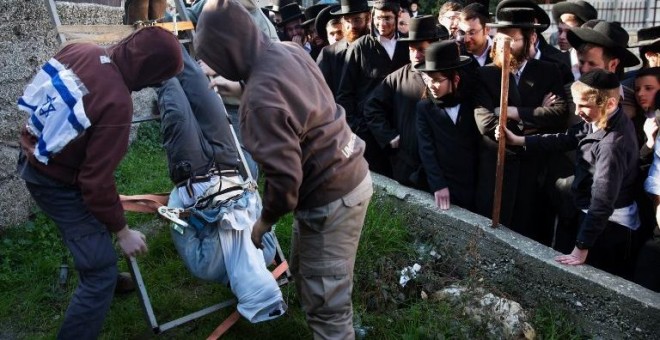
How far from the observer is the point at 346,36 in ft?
18.1

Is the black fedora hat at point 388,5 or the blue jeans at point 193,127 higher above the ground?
the black fedora hat at point 388,5

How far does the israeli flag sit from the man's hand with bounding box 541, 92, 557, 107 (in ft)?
9.63

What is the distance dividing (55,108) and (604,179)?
2.85 meters

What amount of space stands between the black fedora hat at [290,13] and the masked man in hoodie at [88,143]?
4.72 metres

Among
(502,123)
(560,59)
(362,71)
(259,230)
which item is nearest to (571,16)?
(560,59)

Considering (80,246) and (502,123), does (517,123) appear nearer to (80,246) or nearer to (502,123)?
(502,123)

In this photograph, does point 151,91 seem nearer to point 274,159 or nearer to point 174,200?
point 174,200

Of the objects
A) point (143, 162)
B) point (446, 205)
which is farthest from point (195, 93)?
point (143, 162)

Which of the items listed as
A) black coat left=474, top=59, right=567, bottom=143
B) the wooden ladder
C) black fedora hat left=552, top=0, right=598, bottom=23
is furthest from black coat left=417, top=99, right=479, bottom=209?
black fedora hat left=552, top=0, right=598, bottom=23

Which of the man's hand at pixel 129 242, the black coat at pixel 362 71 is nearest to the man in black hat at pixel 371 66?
the black coat at pixel 362 71

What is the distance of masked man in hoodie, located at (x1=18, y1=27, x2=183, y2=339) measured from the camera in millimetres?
2762

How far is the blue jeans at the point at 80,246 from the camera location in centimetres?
301

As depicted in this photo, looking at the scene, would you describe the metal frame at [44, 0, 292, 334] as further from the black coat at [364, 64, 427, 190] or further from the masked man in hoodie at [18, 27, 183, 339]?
the black coat at [364, 64, 427, 190]

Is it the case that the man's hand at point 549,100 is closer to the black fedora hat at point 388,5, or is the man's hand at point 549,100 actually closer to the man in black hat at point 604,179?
the man in black hat at point 604,179
